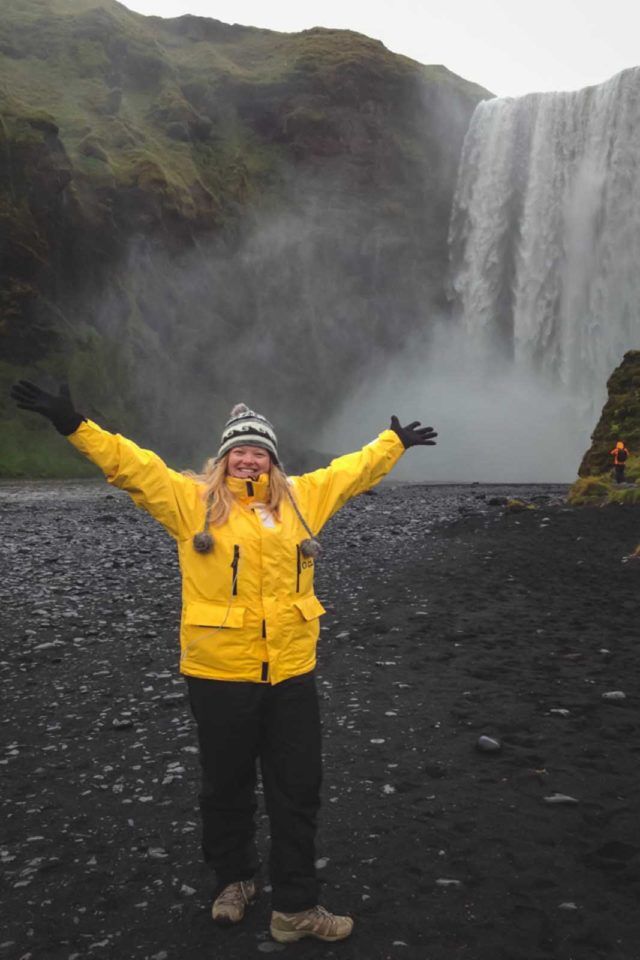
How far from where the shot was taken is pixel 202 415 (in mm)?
69688

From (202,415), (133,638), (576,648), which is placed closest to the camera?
(576,648)

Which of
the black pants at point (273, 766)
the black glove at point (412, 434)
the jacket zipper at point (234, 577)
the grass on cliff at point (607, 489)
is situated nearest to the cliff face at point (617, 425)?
the grass on cliff at point (607, 489)

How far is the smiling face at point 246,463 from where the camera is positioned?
4.71 metres

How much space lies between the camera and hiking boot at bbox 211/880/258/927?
14.4 feet

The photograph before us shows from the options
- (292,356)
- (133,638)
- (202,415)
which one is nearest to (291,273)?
(292,356)

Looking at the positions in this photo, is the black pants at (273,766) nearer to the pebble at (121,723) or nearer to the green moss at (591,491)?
the pebble at (121,723)

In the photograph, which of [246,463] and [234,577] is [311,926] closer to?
[234,577]

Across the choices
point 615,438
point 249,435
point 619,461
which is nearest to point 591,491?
point 619,461

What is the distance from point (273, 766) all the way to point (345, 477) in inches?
73.8

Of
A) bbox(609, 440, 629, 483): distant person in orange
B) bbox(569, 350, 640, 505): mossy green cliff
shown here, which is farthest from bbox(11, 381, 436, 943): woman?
bbox(609, 440, 629, 483): distant person in orange

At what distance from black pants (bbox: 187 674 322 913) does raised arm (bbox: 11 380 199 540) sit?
1015mm

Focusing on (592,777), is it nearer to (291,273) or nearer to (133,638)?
(133,638)

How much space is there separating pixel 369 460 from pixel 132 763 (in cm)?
364

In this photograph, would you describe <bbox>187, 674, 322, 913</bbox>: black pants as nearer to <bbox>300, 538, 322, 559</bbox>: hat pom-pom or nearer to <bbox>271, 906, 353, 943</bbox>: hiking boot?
<bbox>271, 906, 353, 943</bbox>: hiking boot
